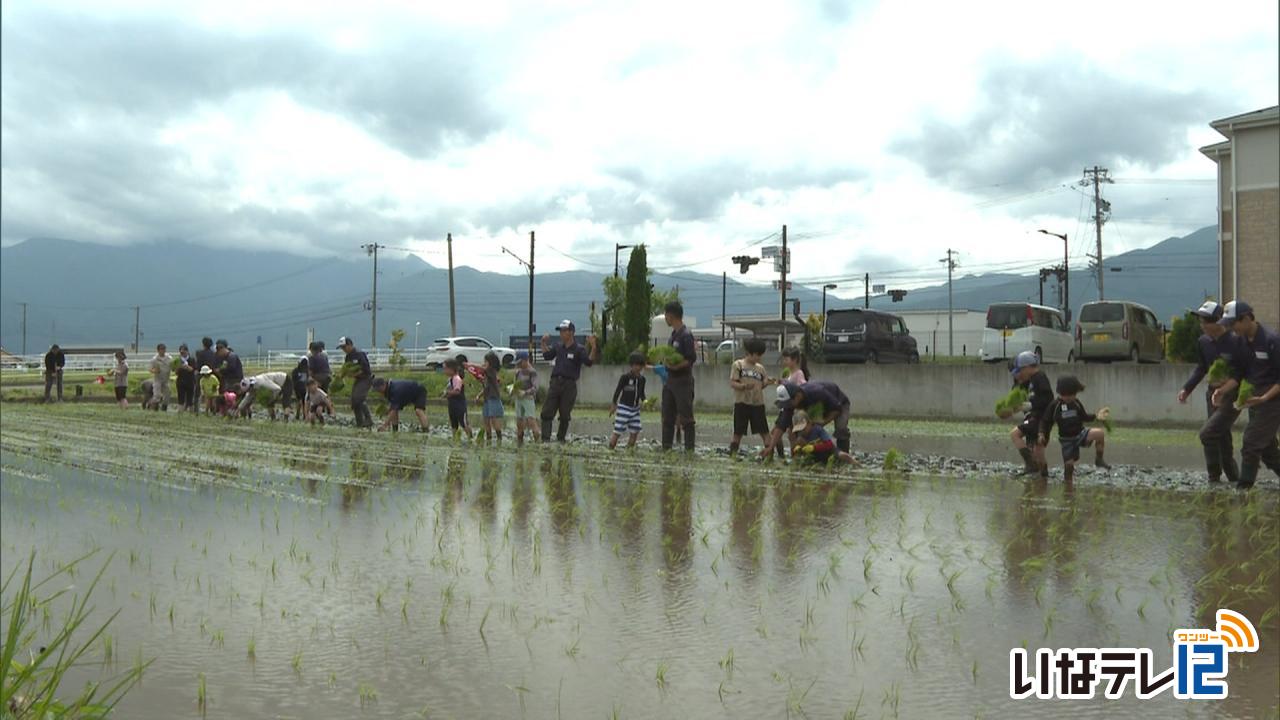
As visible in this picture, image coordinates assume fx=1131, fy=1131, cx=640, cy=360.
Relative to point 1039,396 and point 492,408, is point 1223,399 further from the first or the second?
point 492,408

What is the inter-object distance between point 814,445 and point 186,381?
19.4 m

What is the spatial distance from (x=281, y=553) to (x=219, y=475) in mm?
5111

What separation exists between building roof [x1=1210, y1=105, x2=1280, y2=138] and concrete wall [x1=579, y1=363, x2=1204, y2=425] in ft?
36.7

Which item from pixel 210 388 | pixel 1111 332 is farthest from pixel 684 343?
pixel 1111 332

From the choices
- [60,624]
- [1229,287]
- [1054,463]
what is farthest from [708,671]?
[1229,287]

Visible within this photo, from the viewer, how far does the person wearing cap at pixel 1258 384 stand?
10414mm

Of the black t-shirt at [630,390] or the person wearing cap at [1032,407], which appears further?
the black t-shirt at [630,390]

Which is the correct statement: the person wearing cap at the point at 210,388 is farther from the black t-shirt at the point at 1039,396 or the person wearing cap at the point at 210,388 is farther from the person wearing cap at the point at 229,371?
the black t-shirt at the point at 1039,396

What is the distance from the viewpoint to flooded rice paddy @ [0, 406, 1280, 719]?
4676 millimetres

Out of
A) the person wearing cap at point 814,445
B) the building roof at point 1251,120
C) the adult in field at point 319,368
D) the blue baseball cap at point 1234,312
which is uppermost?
the building roof at point 1251,120

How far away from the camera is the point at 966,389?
78.8 feet

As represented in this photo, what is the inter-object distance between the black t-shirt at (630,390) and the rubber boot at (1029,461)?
497 cm

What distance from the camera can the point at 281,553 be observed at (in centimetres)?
757

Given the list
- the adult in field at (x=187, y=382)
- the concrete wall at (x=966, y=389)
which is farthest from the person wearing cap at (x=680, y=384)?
the adult in field at (x=187, y=382)
